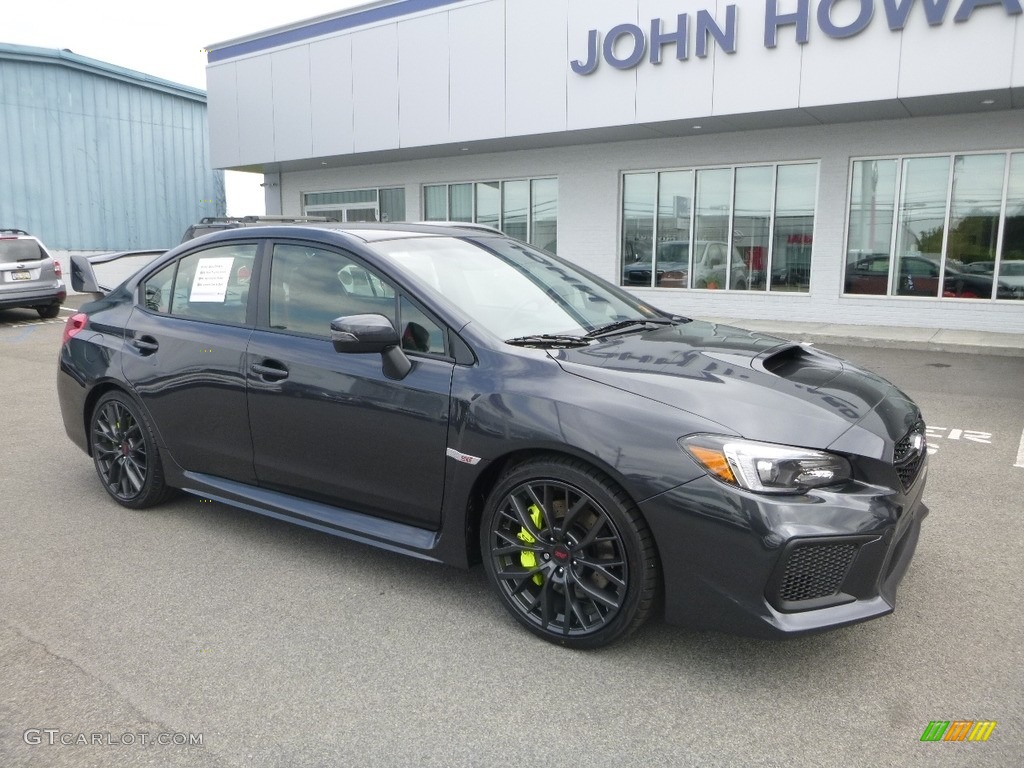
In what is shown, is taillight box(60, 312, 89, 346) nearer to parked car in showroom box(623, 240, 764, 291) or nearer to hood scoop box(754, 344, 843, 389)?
hood scoop box(754, 344, 843, 389)

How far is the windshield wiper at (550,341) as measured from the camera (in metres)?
3.35

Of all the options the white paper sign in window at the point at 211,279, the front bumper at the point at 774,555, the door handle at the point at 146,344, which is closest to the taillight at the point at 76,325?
the door handle at the point at 146,344

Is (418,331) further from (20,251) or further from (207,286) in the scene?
(20,251)

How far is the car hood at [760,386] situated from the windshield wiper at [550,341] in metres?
0.07

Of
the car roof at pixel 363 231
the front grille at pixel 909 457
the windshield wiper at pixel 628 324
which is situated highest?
the car roof at pixel 363 231

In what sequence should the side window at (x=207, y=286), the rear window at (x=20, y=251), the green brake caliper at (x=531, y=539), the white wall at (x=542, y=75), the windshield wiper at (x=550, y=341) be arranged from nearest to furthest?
the green brake caliper at (x=531, y=539)
the windshield wiper at (x=550, y=341)
the side window at (x=207, y=286)
the white wall at (x=542, y=75)
the rear window at (x=20, y=251)

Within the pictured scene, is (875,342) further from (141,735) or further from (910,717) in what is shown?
(141,735)

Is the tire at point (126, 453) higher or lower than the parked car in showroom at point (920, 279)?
lower

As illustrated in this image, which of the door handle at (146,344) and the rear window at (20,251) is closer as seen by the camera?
the door handle at (146,344)

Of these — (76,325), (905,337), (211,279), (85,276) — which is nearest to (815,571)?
(211,279)

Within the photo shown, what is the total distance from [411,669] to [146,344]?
8.23 feet

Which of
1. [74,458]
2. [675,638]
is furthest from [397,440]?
[74,458]

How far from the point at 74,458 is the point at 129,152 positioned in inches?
862

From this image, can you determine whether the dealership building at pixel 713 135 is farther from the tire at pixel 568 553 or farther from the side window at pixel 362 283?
the tire at pixel 568 553
